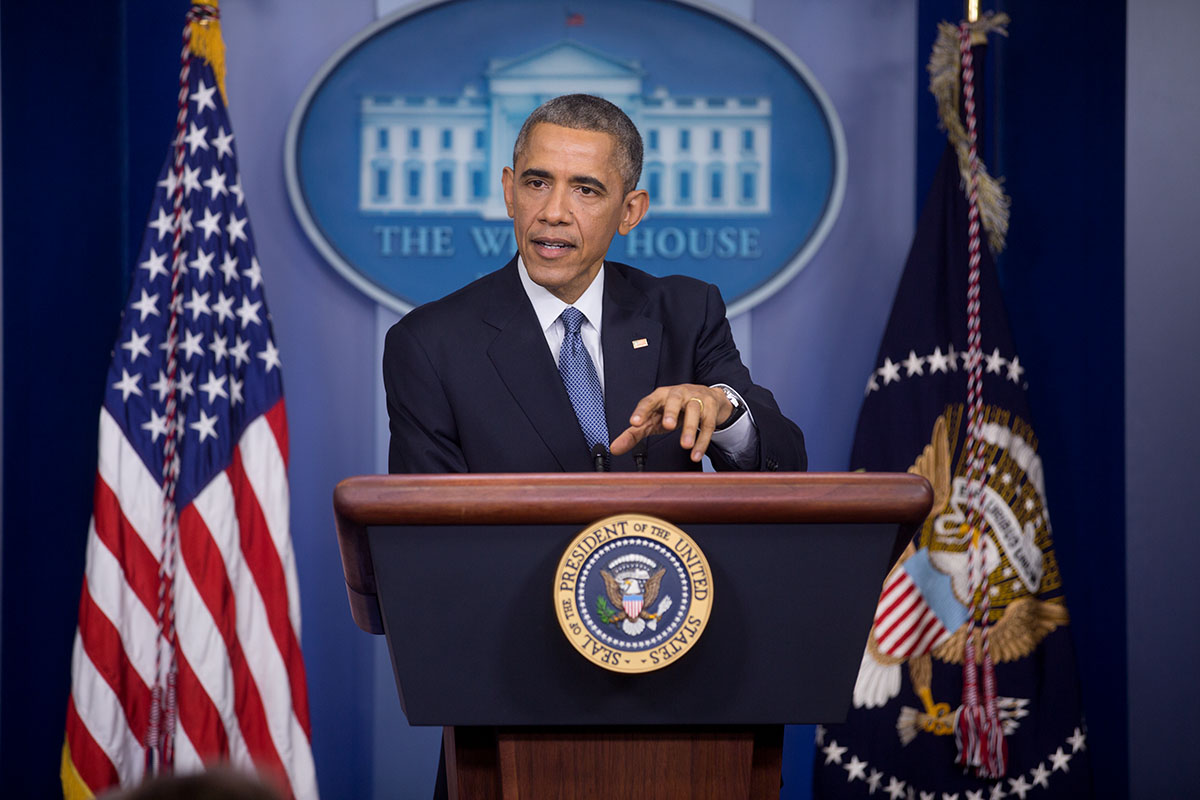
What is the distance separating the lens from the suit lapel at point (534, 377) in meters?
1.66

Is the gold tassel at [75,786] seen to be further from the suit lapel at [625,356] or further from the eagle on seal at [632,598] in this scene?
the eagle on seal at [632,598]

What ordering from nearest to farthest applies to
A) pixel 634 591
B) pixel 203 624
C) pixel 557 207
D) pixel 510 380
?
pixel 634 591, pixel 510 380, pixel 557 207, pixel 203 624

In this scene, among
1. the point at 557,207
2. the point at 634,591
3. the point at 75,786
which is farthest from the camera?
the point at 75,786

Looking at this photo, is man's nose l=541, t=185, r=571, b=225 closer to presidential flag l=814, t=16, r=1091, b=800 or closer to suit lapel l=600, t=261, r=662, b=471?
suit lapel l=600, t=261, r=662, b=471

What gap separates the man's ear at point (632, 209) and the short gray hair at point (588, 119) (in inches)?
2.5

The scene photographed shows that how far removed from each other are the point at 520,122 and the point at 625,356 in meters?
1.74

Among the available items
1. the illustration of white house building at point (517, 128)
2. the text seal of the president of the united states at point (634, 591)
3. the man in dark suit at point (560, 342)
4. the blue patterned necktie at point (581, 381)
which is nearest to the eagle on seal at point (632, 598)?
the text seal of the president of the united states at point (634, 591)

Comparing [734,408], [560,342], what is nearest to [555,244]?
[560,342]

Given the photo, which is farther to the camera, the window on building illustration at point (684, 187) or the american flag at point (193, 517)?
the window on building illustration at point (684, 187)

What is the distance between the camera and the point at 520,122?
3.32m

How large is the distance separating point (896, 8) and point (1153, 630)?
192cm

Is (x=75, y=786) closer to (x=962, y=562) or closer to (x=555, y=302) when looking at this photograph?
(x=555, y=302)

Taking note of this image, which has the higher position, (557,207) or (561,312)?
(557,207)

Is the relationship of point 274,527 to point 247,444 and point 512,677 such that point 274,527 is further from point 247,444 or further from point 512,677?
point 512,677
